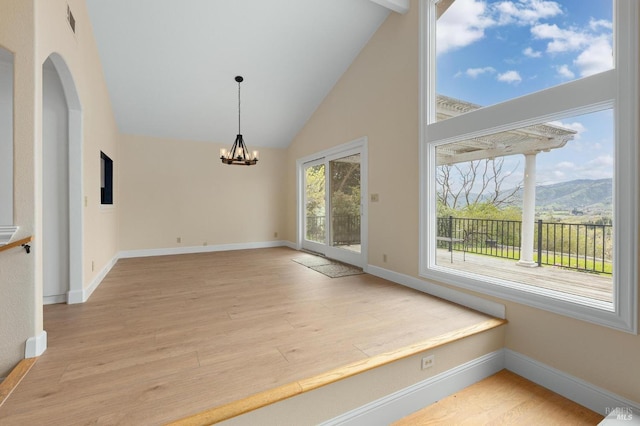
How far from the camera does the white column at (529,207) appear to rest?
2748 millimetres

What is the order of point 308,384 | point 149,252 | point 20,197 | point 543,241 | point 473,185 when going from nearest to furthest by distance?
point 308,384 → point 20,197 → point 543,241 → point 473,185 → point 149,252

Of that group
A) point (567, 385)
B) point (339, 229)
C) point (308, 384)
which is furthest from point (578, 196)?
point (339, 229)

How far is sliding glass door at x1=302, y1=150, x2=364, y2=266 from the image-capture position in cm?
489

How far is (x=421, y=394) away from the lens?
6.89ft

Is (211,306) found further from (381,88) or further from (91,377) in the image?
(381,88)

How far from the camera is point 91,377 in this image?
170 cm

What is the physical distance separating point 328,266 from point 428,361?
9.06 feet

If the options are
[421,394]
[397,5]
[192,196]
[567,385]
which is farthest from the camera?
[192,196]

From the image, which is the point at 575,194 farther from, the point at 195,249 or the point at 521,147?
the point at 195,249

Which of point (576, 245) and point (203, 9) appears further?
point (203, 9)

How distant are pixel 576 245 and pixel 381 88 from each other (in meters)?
2.87

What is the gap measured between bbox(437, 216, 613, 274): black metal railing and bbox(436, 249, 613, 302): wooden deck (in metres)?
0.08

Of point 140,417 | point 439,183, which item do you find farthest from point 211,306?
point 439,183

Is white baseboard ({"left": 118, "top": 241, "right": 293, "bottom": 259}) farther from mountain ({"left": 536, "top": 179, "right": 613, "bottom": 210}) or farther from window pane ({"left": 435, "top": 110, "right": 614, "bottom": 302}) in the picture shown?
mountain ({"left": 536, "top": 179, "right": 613, "bottom": 210})
